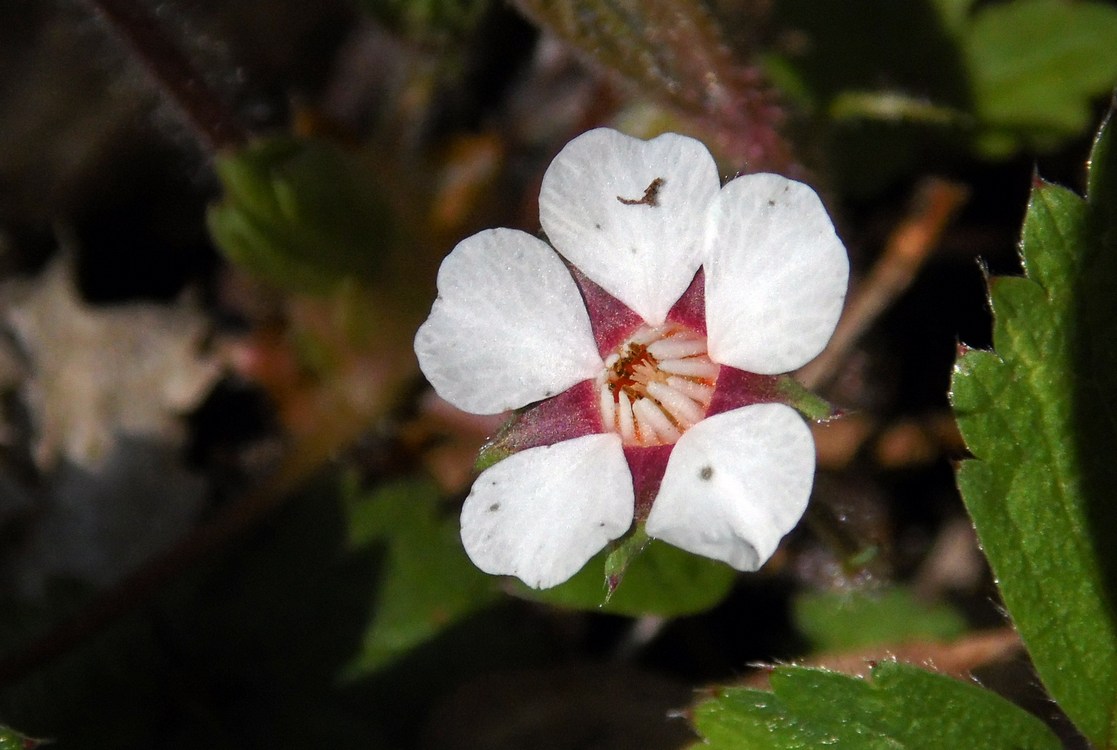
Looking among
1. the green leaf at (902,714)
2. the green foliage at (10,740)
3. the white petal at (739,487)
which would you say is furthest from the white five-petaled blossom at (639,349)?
the green foliage at (10,740)

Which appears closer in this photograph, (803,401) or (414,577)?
(803,401)

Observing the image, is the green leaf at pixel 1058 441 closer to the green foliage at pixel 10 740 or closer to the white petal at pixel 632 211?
the white petal at pixel 632 211

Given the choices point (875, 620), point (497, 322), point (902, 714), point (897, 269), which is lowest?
point (875, 620)

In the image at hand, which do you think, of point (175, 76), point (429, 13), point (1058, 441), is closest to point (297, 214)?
point (175, 76)

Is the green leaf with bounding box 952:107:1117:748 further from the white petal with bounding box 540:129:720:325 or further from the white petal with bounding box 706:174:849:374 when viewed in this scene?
the white petal with bounding box 540:129:720:325

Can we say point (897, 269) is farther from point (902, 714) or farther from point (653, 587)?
point (902, 714)

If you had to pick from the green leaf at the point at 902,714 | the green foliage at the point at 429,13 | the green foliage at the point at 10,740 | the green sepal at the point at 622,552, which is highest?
the green foliage at the point at 429,13
